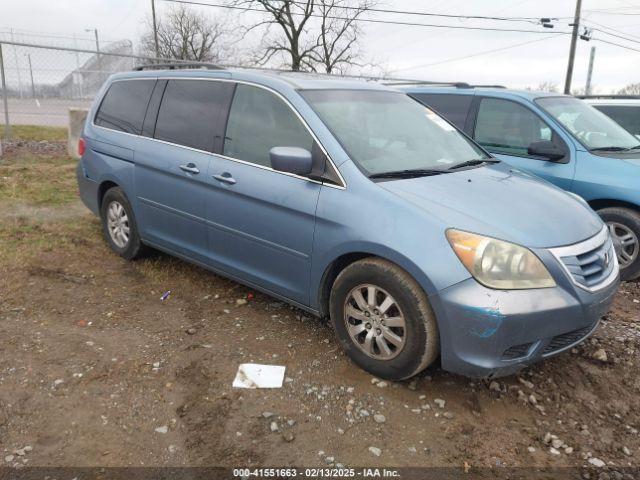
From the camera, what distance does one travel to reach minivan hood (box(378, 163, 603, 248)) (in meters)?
2.80

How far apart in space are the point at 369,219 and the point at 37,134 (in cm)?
1210

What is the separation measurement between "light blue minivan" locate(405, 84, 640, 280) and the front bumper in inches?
96.8

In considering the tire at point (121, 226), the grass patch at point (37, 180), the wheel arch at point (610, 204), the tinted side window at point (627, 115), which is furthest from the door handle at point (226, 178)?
the tinted side window at point (627, 115)

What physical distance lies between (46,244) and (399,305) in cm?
404

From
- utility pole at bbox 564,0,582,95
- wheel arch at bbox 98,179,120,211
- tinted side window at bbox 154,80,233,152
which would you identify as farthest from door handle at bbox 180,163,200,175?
utility pole at bbox 564,0,582,95

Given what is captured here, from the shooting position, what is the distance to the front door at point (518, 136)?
16.8 feet

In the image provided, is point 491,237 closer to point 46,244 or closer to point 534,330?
point 534,330

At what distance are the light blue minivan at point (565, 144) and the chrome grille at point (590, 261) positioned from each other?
75.1 inches

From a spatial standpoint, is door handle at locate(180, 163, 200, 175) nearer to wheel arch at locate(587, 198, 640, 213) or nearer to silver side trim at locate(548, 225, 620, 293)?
silver side trim at locate(548, 225, 620, 293)

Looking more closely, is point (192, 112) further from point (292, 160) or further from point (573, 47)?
point (573, 47)

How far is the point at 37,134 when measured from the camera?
1249cm

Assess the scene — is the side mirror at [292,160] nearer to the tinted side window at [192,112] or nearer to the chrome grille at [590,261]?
the tinted side window at [192,112]

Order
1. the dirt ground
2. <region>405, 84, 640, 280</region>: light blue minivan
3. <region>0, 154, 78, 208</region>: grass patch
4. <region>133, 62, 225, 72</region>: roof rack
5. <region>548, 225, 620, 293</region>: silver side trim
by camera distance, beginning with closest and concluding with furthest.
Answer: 1. the dirt ground
2. <region>548, 225, 620, 293</region>: silver side trim
3. <region>133, 62, 225, 72</region>: roof rack
4. <region>405, 84, 640, 280</region>: light blue minivan
5. <region>0, 154, 78, 208</region>: grass patch

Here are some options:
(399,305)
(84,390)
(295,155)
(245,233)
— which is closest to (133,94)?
(245,233)
